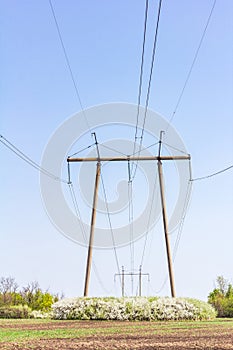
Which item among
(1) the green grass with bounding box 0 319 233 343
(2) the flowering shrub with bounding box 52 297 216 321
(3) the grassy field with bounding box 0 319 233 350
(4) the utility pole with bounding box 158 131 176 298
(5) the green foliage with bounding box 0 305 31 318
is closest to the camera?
(3) the grassy field with bounding box 0 319 233 350

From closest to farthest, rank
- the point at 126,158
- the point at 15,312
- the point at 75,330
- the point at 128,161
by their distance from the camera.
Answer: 1. the point at 75,330
2. the point at 15,312
3. the point at 126,158
4. the point at 128,161

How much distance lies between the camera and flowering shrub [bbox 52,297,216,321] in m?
17.1

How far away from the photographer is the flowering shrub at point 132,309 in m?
17.1

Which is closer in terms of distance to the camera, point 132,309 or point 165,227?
point 132,309

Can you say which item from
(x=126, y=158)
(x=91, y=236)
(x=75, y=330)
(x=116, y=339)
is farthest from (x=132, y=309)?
(x=116, y=339)

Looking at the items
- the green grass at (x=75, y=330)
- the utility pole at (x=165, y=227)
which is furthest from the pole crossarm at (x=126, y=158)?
the green grass at (x=75, y=330)

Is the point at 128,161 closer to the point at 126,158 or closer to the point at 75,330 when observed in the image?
the point at 126,158

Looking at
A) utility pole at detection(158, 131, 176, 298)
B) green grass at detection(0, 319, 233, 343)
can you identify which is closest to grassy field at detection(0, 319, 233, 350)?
green grass at detection(0, 319, 233, 343)

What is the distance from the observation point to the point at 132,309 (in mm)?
17203

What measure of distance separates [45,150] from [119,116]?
10.9ft

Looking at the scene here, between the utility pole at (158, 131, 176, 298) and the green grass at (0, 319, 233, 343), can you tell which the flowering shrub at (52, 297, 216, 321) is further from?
the green grass at (0, 319, 233, 343)

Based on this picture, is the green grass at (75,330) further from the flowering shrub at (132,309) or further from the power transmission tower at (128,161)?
Answer: the power transmission tower at (128,161)

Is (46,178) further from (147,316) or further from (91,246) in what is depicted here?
(147,316)

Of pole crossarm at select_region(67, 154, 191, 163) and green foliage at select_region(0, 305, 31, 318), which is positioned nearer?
green foliage at select_region(0, 305, 31, 318)
